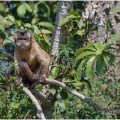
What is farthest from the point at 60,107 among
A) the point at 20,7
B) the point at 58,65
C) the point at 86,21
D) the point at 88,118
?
the point at 20,7

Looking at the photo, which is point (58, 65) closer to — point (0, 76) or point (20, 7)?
point (0, 76)

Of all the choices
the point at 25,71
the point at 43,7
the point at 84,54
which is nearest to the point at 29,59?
the point at 25,71

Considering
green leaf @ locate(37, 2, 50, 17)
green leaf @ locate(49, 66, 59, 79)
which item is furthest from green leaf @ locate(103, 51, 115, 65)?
green leaf @ locate(37, 2, 50, 17)

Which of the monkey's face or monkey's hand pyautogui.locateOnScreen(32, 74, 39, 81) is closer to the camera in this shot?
the monkey's face

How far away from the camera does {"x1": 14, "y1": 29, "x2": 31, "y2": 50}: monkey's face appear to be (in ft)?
15.4

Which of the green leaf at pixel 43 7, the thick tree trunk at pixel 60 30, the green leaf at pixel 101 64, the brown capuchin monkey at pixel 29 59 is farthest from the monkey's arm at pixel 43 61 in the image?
the green leaf at pixel 43 7

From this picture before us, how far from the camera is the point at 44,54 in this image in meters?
4.75

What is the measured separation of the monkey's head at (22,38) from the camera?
471 centimetres

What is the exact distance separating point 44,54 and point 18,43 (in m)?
0.35

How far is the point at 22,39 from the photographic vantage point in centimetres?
475

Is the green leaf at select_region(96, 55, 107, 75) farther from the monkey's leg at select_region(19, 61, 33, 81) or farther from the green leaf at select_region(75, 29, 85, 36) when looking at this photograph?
the monkey's leg at select_region(19, 61, 33, 81)

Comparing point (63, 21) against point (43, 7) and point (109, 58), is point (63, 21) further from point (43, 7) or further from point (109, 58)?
point (43, 7)

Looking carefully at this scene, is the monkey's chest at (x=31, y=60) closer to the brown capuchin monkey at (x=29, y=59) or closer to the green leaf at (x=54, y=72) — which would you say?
the brown capuchin monkey at (x=29, y=59)

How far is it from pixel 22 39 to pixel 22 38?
0.02 m
